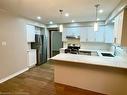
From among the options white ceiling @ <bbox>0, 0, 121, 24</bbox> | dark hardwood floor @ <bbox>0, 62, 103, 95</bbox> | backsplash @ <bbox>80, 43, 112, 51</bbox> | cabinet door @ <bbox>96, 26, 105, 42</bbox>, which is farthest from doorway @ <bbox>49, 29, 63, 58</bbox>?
dark hardwood floor @ <bbox>0, 62, 103, 95</bbox>

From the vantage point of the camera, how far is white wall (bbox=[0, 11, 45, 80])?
330 centimetres

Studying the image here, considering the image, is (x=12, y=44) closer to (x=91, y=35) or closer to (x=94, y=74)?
(x=94, y=74)

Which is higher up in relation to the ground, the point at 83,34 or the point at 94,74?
the point at 83,34

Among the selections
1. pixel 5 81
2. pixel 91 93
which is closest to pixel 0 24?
pixel 5 81

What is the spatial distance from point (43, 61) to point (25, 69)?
151 cm

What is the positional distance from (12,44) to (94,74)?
3.25 metres

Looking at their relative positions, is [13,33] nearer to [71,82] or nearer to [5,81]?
[5,81]

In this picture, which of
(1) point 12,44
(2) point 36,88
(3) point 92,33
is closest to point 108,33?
(3) point 92,33

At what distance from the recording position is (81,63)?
8.38 feet

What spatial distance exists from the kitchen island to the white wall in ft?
6.46

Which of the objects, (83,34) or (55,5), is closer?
(55,5)

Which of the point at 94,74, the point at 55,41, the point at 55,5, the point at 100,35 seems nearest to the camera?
the point at 94,74

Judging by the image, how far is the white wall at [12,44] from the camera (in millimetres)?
3303

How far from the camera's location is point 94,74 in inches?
99.5
